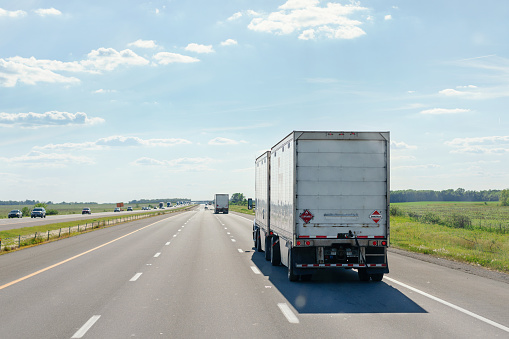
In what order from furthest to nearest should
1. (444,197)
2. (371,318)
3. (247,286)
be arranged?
(444,197) < (247,286) < (371,318)

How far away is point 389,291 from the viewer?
10258 mm

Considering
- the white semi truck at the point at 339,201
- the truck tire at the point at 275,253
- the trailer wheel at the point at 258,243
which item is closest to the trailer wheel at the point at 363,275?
the white semi truck at the point at 339,201

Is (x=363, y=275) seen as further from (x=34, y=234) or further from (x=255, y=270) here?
(x=34, y=234)

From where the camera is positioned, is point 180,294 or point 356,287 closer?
point 180,294

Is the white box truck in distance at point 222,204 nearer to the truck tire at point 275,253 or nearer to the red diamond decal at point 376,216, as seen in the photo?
the truck tire at point 275,253

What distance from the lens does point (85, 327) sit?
6.93 m

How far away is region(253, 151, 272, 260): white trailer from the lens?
630 inches

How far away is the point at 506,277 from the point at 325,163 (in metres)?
6.09

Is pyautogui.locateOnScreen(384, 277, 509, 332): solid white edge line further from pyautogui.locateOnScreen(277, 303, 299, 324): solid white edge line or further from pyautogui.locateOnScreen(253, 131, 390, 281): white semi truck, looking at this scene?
pyautogui.locateOnScreen(277, 303, 299, 324): solid white edge line

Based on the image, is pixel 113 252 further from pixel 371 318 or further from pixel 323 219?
pixel 371 318

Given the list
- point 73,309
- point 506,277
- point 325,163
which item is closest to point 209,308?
point 73,309

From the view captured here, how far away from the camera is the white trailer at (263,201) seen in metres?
16.0

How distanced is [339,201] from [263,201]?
255 inches

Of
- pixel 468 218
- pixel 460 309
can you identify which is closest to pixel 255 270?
pixel 460 309
